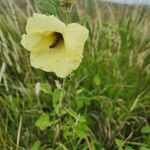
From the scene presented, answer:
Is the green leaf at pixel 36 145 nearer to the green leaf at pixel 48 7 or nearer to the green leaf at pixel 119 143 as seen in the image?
the green leaf at pixel 119 143

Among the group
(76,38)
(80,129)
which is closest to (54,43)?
(76,38)

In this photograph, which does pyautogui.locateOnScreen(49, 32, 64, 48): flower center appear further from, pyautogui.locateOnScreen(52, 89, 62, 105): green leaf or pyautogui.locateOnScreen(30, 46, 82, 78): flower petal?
pyautogui.locateOnScreen(52, 89, 62, 105): green leaf

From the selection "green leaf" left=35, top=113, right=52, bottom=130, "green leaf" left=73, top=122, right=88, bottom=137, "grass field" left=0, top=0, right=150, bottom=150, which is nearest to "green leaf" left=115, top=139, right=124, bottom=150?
"grass field" left=0, top=0, right=150, bottom=150

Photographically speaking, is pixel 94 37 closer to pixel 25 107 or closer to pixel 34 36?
pixel 25 107

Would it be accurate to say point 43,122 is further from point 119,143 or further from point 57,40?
point 57,40

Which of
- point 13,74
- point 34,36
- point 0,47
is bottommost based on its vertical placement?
point 13,74

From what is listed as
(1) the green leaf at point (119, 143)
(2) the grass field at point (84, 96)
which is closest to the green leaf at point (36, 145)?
(2) the grass field at point (84, 96)

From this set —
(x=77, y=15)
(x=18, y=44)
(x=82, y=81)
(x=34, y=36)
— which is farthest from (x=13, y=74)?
(x=34, y=36)
